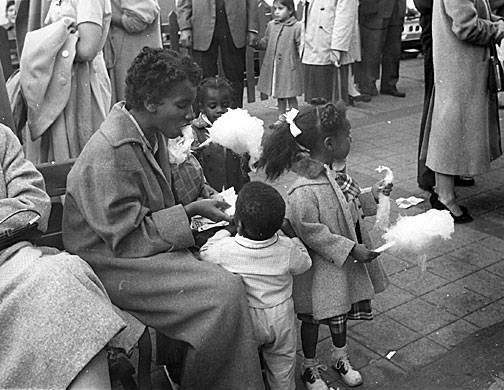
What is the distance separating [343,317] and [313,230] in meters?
0.50

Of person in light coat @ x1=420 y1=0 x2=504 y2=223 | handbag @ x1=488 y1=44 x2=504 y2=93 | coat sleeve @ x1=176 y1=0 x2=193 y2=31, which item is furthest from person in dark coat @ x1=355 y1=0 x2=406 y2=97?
handbag @ x1=488 y1=44 x2=504 y2=93

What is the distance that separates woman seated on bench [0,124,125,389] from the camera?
2.63m

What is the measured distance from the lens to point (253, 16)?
8.11m

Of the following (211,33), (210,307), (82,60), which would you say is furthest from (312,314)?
(211,33)

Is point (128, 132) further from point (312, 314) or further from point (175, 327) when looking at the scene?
point (312, 314)

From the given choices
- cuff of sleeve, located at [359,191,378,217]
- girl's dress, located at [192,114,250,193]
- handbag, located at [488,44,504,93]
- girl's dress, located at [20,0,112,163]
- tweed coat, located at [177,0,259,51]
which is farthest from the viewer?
tweed coat, located at [177,0,259,51]

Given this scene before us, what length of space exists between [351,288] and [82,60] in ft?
7.09

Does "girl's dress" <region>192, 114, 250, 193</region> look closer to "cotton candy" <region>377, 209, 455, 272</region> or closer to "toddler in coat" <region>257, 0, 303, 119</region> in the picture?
"cotton candy" <region>377, 209, 455, 272</region>

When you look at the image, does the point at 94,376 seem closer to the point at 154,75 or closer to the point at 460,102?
the point at 154,75

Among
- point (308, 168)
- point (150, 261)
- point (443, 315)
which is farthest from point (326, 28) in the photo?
point (150, 261)

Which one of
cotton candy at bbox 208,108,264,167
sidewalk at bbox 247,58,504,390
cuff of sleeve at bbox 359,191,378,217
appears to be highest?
cotton candy at bbox 208,108,264,167

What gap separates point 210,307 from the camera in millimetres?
3080

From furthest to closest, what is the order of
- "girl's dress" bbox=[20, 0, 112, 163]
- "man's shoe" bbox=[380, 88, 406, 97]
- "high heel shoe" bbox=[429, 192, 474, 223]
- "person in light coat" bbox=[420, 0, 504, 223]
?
1. "man's shoe" bbox=[380, 88, 406, 97]
2. "high heel shoe" bbox=[429, 192, 474, 223]
3. "person in light coat" bbox=[420, 0, 504, 223]
4. "girl's dress" bbox=[20, 0, 112, 163]

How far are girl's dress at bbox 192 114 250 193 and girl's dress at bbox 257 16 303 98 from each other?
4.03m
